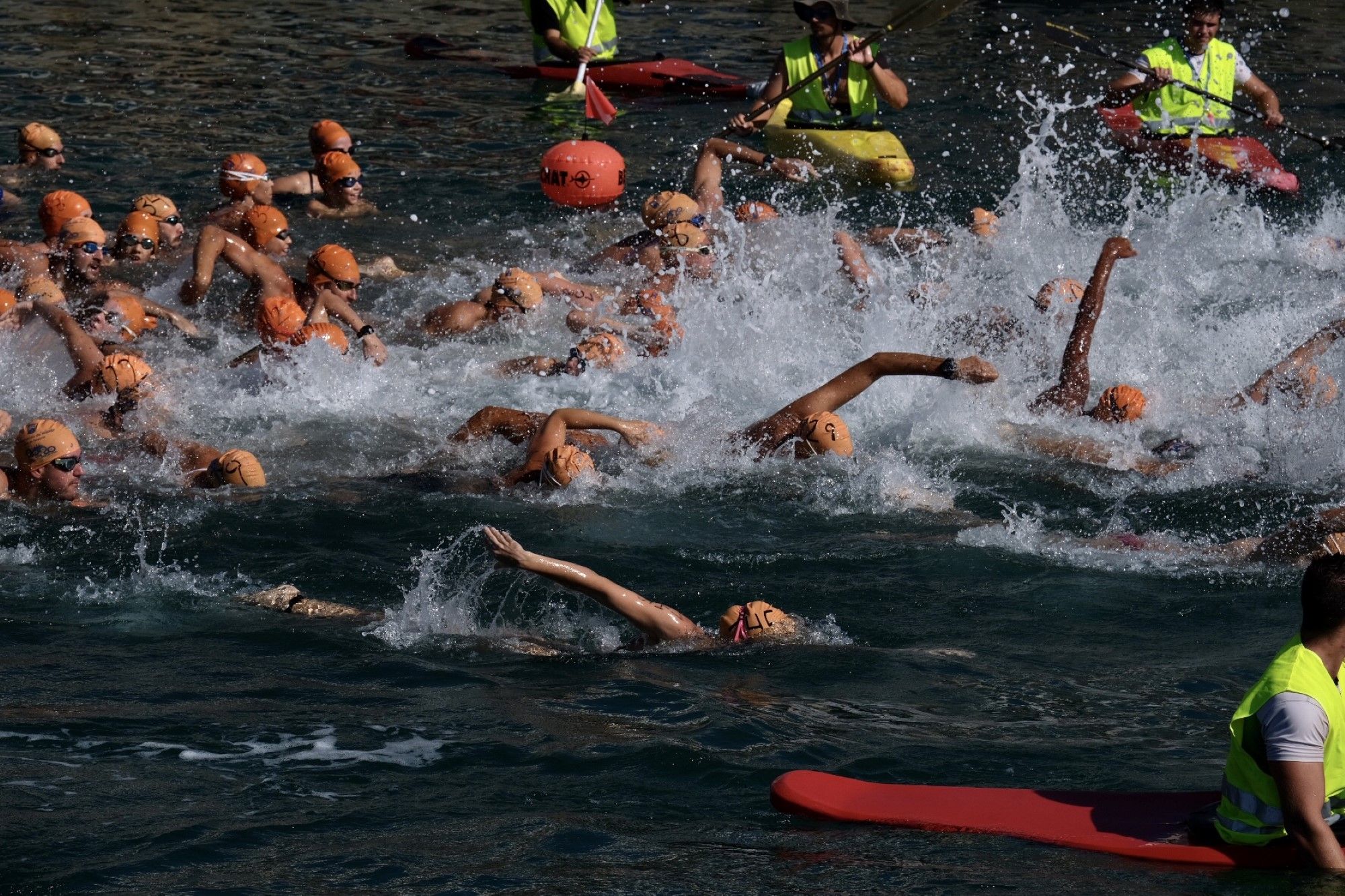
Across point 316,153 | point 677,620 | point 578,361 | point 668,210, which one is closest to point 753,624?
point 677,620

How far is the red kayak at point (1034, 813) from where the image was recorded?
4.64 m

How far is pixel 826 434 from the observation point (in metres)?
7.97

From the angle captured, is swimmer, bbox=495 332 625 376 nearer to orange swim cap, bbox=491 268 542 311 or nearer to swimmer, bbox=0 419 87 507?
orange swim cap, bbox=491 268 542 311

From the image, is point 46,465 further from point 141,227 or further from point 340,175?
point 340,175

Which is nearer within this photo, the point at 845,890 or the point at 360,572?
the point at 845,890

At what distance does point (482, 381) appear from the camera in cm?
1007

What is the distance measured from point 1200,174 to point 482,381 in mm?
5767

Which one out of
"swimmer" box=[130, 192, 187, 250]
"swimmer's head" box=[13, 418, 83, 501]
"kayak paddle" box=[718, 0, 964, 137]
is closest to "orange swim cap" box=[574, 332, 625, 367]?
"kayak paddle" box=[718, 0, 964, 137]

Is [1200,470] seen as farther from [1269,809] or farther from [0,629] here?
[0,629]

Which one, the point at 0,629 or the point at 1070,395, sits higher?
the point at 1070,395

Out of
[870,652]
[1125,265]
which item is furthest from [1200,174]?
[870,652]

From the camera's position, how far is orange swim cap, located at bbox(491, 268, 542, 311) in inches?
402

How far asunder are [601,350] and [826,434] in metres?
2.06

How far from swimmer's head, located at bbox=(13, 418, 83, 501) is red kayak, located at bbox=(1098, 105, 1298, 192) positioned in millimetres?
8362
